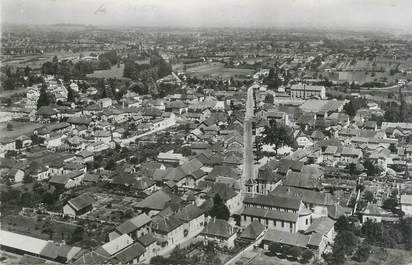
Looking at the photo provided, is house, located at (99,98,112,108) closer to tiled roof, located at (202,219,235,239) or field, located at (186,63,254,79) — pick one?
field, located at (186,63,254,79)

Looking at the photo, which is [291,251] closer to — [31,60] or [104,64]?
[104,64]

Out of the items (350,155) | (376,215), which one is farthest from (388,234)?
(350,155)

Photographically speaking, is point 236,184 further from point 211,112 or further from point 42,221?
point 211,112

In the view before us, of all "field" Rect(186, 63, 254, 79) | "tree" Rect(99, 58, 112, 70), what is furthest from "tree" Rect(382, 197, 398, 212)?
"tree" Rect(99, 58, 112, 70)

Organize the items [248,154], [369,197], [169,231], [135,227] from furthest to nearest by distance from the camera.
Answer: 1. [248,154]
2. [369,197]
3. [135,227]
4. [169,231]

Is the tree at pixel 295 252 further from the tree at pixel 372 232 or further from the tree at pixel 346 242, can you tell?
the tree at pixel 372 232
